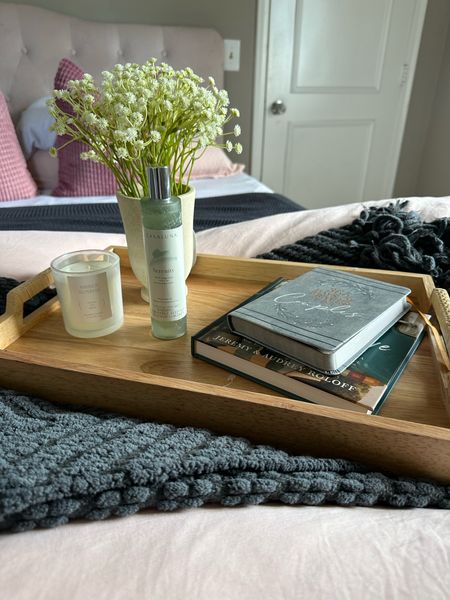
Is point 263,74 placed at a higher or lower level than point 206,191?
higher

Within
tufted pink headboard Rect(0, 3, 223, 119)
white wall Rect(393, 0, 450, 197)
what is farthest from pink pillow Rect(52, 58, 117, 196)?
white wall Rect(393, 0, 450, 197)

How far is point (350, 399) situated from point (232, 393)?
14 cm

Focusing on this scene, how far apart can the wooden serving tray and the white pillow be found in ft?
3.92

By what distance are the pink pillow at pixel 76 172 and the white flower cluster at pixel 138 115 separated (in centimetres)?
92

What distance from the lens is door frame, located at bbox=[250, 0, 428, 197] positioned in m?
2.23

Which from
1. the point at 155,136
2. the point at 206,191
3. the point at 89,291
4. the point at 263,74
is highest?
the point at 263,74

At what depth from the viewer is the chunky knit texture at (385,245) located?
809 millimetres

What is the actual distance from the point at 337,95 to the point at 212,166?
1.07 meters

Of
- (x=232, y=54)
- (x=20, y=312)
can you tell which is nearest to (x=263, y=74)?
(x=232, y=54)

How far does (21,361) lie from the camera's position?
1.79 feet

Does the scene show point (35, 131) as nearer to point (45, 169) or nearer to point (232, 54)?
point (45, 169)

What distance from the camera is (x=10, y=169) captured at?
60.6 inches

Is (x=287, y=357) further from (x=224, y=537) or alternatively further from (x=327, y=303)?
(x=224, y=537)

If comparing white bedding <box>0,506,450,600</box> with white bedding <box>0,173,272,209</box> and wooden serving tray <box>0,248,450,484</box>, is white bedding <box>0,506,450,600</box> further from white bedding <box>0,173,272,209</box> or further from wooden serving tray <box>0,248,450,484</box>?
white bedding <box>0,173,272,209</box>
